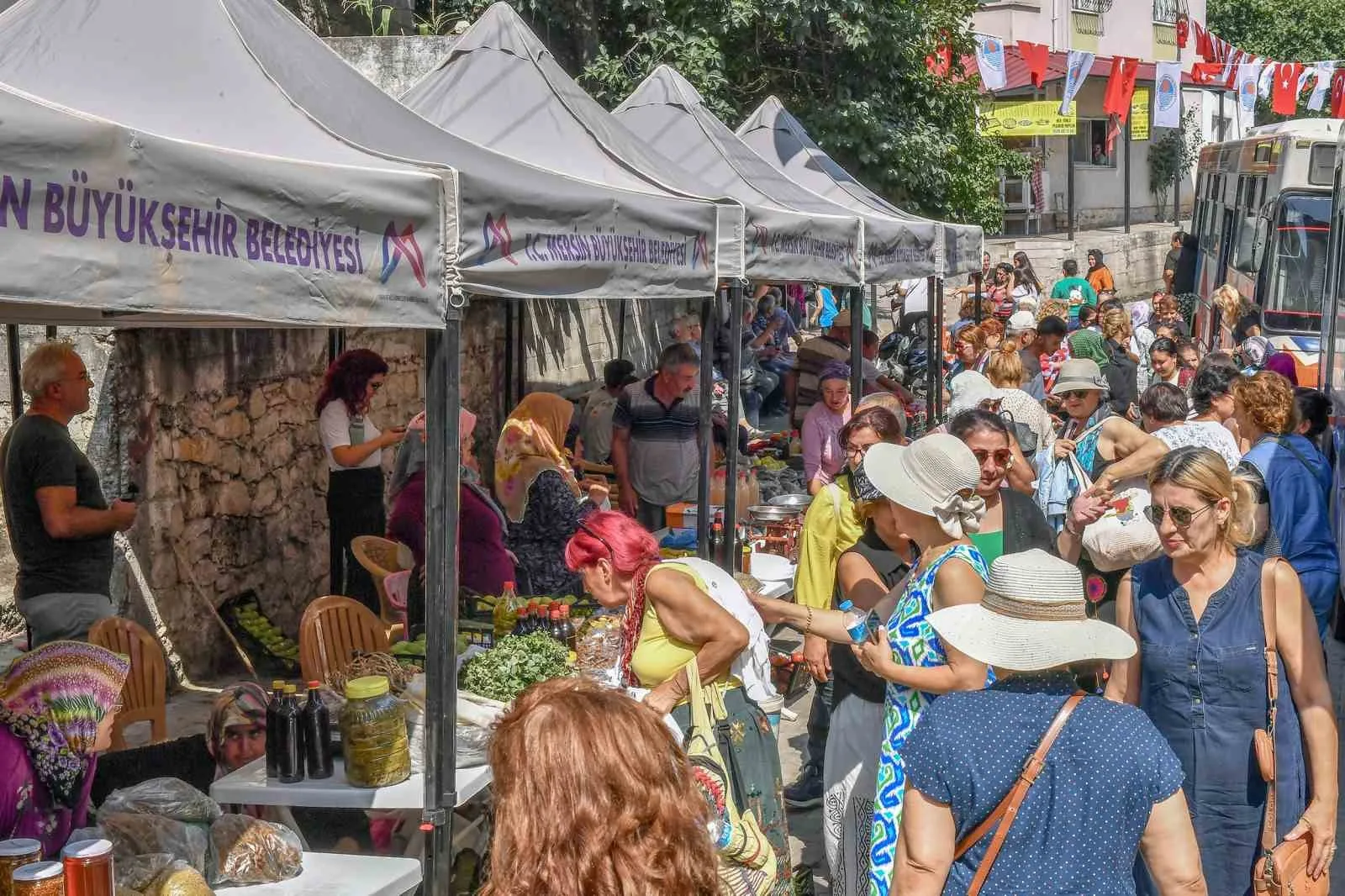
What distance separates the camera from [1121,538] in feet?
17.7

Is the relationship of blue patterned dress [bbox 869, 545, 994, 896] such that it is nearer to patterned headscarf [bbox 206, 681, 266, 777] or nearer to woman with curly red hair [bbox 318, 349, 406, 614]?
patterned headscarf [bbox 206, 681, 266, 777]

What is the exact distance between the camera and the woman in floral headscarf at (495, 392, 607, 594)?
6.77m

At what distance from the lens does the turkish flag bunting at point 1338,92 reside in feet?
87.8

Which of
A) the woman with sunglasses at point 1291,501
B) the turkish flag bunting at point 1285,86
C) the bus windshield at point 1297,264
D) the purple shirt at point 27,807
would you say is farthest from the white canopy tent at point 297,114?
the turkish flag bunting at point 1285,86

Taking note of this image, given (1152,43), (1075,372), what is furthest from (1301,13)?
(1075,372)

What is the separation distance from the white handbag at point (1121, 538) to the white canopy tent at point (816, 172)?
472 centimetres

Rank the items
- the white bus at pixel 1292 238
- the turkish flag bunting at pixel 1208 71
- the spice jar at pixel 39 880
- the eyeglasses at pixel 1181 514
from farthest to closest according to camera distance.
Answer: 1. the turkish flag bunting at pixel 1208 71
2. the white bus at pixel 1292 238
3. the eyeglasses at pixel 1181 514
4. the spice jar at pixel 39 880

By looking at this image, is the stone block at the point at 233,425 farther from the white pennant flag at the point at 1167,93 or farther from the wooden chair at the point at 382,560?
the white pennant flag at the point at 1167,93

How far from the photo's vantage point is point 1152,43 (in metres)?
44.5

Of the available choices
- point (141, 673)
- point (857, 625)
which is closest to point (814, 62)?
point (141, 673)

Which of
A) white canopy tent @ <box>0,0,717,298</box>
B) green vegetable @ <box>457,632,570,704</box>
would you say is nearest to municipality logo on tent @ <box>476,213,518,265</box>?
white canopy tent @ <box>0,0,717,298</box>

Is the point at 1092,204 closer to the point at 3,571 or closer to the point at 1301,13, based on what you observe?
the point at 1301,13

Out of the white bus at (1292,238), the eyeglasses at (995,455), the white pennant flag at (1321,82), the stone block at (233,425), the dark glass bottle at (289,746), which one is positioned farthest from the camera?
the white pennant flag at (1321,82)

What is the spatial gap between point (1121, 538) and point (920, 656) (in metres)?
1.98
